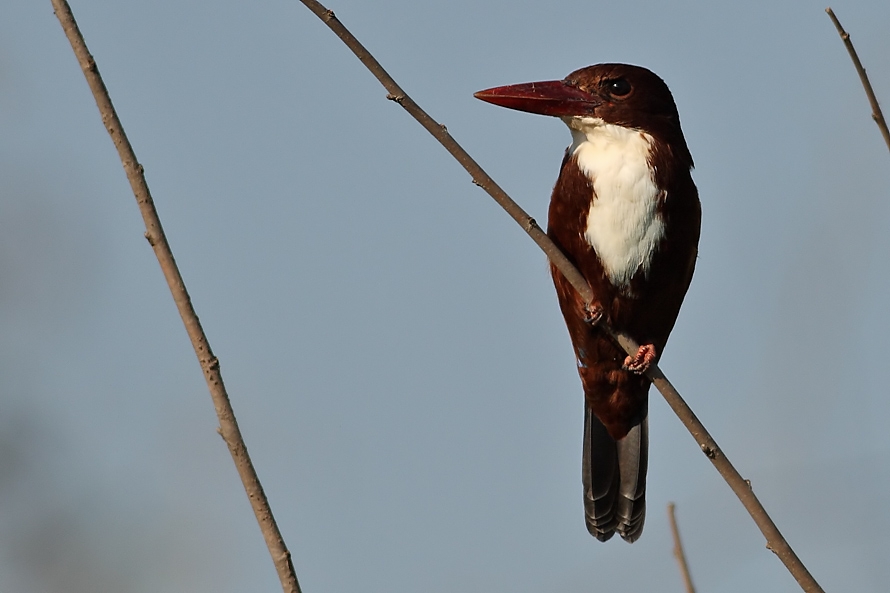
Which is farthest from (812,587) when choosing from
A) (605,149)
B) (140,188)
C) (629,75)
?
(629,75)

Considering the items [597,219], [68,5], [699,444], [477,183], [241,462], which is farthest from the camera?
[597,219]

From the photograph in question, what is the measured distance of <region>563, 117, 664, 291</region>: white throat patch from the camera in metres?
3.43

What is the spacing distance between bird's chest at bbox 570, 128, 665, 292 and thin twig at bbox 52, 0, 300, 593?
1692 millimetres

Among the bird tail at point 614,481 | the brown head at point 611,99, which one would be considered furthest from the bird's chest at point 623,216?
the bird tail at point 614,481

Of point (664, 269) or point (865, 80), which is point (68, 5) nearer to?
point (865, 80)

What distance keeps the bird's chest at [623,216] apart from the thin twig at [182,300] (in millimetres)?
1692

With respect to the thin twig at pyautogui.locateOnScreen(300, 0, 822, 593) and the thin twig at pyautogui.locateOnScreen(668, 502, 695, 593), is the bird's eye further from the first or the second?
the thin twig at pyautogui.locateOnScreen(668, 502, 695, 593)

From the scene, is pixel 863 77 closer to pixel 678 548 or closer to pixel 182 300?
pixel 678 548

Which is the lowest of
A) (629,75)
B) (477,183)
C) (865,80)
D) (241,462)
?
(241,462)

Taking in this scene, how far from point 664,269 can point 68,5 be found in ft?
6.92

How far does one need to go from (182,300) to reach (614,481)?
2592 mm

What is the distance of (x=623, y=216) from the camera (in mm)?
3430

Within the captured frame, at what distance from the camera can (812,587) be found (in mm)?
2104

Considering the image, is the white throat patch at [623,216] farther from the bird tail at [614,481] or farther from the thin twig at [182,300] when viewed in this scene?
the thin twig at [182,300]
